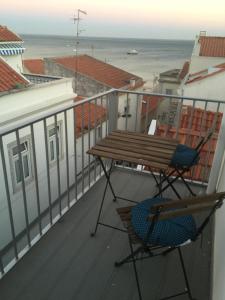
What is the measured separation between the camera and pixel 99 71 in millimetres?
21875

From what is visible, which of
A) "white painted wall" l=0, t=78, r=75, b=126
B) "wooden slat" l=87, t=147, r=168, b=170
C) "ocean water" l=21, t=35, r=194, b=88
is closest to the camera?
"wooden slat" l=87, t=147, r=168, b=170

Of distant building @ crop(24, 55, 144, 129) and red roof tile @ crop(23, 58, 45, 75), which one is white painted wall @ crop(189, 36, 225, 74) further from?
red roof tile @ crop(23, 58, 45, 75)

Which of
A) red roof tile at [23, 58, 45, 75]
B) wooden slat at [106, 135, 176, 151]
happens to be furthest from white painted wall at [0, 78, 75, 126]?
red roof tile at [23, 58, 45, 75]

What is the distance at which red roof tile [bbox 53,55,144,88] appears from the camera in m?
20.1

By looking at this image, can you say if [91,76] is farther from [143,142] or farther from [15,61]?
[143,142]

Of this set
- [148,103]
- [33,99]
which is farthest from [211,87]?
[148,103]

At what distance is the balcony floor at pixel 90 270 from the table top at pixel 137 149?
2.63 feet

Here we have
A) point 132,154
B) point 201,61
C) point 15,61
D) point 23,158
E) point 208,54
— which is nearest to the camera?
point 132,154

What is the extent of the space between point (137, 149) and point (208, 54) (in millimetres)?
20914

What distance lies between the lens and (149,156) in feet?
7.79

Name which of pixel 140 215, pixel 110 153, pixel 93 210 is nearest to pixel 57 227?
pixel 93 210

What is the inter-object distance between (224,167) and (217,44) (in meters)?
21.2

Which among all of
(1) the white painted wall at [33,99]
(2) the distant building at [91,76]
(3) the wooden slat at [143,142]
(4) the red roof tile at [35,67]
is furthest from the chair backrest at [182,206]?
(4) the red roof tile at [35,67]

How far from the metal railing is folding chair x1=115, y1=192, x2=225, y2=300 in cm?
90
